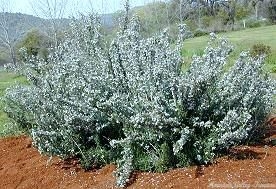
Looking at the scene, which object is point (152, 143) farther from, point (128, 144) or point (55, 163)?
point (55, 163)

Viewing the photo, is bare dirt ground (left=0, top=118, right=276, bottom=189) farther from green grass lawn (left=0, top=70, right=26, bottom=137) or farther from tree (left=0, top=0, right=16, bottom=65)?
tree (left=0, top=0, right=16, bottom=65)

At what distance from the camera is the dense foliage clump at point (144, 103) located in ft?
14.9

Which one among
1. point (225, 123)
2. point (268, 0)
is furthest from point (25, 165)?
point (268, 0)

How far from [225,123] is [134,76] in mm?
995

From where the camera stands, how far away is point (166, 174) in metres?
4.48

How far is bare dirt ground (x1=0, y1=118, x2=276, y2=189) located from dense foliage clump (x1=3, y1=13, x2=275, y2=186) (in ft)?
0.39

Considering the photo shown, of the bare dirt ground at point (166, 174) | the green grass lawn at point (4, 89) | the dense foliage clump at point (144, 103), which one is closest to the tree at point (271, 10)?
the green grass lawn at point (4, 89)

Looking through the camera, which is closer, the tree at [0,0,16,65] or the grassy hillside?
the grassy hillside

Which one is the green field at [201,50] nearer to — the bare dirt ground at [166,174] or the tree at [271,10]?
the bare dirt ground at [166,174]

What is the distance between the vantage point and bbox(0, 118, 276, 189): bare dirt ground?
4.14 metres

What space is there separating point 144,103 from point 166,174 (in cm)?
68

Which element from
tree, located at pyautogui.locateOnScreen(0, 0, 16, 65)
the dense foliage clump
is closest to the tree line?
tree, located at pyautogui.locateOnScreen(0, 0, 16, 65)

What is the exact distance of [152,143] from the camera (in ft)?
15.5

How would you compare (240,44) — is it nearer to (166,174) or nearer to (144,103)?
(144,103)
